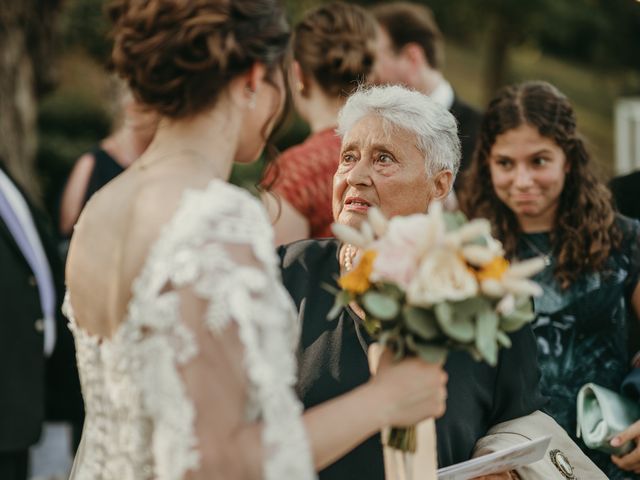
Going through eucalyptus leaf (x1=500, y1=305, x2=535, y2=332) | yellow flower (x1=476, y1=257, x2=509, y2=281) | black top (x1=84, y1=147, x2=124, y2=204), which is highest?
yellow flower (x1=476, y1=257, x2=509, y2=281)

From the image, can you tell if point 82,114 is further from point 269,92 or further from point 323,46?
point 269,92

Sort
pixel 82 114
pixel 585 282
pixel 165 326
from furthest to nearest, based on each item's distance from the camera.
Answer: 1. pixel 82 114
2. pixel 585 282
3. pixel 165 326

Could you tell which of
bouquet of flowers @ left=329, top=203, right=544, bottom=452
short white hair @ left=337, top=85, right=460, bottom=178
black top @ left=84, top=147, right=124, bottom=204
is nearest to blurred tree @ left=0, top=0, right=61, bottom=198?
black top @ left=84, top=147, right=124, bottom=204

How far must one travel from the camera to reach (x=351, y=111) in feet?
10.9

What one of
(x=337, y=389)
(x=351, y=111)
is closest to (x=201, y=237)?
(x=337, y=389)

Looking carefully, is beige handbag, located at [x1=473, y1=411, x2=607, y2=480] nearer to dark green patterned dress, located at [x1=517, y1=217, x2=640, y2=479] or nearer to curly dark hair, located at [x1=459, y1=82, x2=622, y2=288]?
dark green patterned dress, located at [x1=517, y1=217, x2=640, y2=479]

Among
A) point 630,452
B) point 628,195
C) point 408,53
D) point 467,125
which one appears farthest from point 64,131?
point 630,452

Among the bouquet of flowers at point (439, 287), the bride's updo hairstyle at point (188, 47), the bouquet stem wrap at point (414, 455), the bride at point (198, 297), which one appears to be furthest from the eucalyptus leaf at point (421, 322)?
the bride's updo hairstyle at point (188, 47)

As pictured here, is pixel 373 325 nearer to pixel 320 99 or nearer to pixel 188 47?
pixel 188 47

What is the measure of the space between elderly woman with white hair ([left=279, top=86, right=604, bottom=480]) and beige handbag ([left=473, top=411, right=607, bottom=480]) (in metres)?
0.03

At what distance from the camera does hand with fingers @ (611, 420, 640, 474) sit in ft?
11.0

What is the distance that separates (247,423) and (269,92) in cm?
81

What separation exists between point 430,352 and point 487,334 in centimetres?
14

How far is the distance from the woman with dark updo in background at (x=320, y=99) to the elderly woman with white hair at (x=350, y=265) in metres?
0.75
